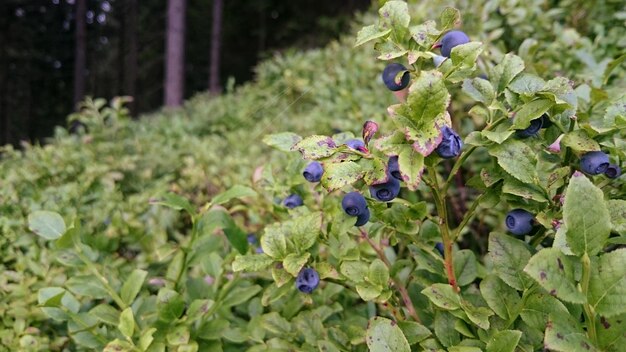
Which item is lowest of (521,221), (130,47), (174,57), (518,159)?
(130,47)

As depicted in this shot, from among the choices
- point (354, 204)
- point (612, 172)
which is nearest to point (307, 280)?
point (354, 204)

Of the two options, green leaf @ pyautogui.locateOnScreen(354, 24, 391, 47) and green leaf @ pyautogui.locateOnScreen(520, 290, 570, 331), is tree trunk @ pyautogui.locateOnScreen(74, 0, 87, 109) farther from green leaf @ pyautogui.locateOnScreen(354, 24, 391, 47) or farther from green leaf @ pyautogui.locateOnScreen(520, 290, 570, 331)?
green leaf @ pyautogui.locateOnScreen(520, 290, 570, 331)

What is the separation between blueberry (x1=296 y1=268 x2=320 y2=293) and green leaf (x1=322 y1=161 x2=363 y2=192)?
24 cm

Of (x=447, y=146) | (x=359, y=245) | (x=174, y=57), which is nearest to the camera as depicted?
(x=447, y=146)

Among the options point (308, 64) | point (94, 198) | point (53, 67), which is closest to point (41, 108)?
point (53, 67)

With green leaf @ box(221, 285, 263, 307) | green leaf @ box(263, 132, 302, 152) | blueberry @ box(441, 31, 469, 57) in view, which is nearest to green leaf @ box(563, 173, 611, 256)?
blueberry @ box(441, 31, 469, 57)

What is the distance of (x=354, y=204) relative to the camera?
0.73m

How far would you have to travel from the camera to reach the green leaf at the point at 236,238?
105cm

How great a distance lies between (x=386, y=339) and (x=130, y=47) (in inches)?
645

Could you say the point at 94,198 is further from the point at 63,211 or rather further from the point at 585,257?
the point at 585,257

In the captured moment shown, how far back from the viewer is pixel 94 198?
6.07ft

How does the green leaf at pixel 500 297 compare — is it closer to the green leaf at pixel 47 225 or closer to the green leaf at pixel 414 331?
the green leaf at pixel 414 331

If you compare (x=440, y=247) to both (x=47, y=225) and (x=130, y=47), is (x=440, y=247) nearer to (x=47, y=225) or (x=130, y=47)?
(x=47, y=225)

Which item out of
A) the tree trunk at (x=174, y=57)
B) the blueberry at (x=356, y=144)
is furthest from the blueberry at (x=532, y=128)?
the tree trunk at (x=174, y=57)
